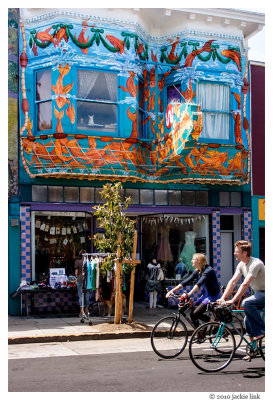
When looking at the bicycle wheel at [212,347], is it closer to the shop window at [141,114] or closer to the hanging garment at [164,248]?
the hanging garment at [164,248]

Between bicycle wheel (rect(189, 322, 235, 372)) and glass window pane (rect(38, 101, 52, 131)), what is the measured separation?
8.58 metres

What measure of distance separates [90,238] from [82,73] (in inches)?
186

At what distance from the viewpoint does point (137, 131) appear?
51.9 ft

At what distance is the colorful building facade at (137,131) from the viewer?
593 inches

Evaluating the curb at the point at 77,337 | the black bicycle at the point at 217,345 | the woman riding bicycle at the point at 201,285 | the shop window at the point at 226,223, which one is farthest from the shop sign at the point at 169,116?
the black bicycle at the point at 217,345

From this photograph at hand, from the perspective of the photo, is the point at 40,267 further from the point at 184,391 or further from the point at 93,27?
the point at 184,391

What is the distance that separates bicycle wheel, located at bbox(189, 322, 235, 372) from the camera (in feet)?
28.0

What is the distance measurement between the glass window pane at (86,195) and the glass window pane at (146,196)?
1.60m

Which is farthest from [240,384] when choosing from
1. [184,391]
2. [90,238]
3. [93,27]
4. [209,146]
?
[93,27]

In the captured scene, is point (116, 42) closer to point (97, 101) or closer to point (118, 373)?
point (97, 101)

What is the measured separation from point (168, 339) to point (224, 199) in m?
8.81

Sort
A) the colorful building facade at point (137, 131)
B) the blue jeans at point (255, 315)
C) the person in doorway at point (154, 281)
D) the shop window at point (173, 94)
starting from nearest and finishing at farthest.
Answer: the blue jeans at point (255, 315), the colorful building facade at point (137, 131), the person in doorway at point (154, 281), the shop window at point (173, 94)

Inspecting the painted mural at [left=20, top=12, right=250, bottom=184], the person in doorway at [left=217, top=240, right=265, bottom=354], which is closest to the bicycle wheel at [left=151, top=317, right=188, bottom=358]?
the person in doorway at [left=217, top=240, right=265, bottom=354]

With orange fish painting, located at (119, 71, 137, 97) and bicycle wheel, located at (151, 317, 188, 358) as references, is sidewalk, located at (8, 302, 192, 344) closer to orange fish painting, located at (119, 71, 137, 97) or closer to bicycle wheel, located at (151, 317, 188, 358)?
bicycle wheel, located at (151, 317, 188, 358)
